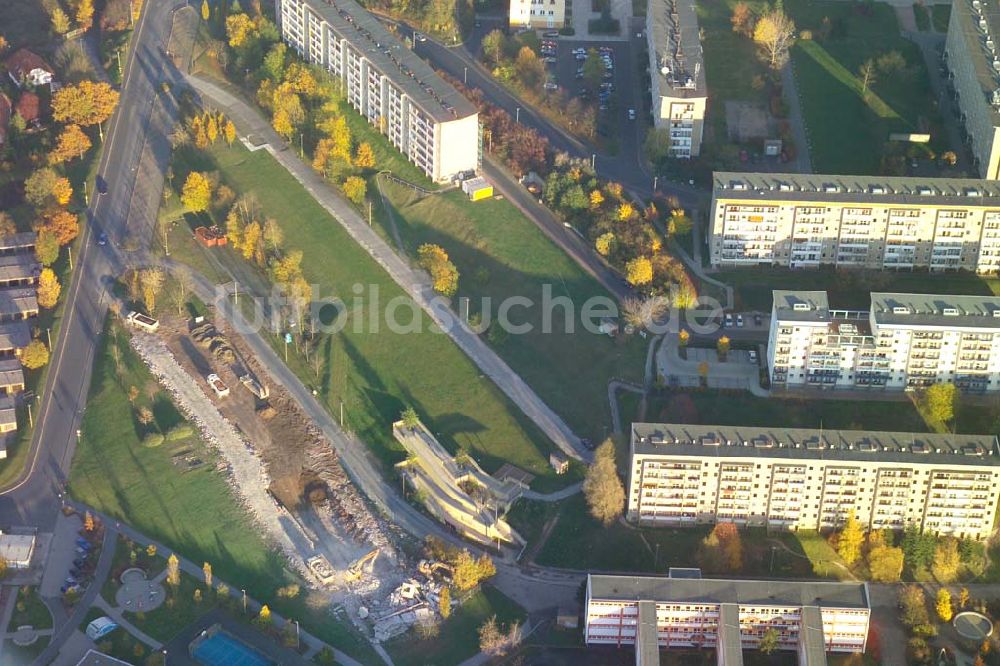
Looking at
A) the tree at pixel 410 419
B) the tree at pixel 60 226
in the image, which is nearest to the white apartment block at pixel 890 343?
the tree at pixel 410 419

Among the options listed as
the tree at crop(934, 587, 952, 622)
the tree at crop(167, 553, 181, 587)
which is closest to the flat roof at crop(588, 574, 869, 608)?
the tree at crop(934, 587, 952, 622)

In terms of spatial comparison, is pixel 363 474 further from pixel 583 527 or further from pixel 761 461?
pixel 761 461

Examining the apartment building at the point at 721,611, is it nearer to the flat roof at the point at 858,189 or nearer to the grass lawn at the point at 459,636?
the grass lawn at the point at 459,636

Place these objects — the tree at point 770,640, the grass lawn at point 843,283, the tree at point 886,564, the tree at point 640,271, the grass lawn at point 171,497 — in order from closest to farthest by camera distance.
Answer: the tree at point 770,640
the tree at point 886,564
the grass lawn at point 171,497
the tree at point 640,271
the grass lawn at point 843,283

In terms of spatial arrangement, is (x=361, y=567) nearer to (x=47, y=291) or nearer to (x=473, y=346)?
(x=473, y=346)

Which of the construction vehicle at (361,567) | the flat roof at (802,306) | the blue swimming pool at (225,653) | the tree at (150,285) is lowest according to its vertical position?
the blue swimming pool at (225,653)

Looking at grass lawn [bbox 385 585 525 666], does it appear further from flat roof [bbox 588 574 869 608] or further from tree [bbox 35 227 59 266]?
tree [bbox 35 227 59 266]
